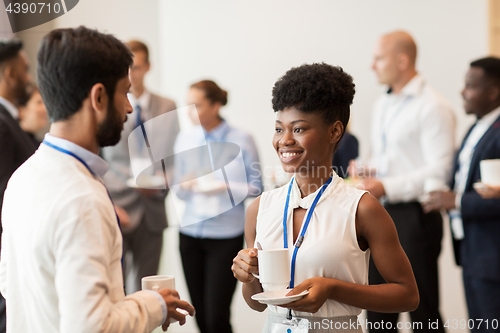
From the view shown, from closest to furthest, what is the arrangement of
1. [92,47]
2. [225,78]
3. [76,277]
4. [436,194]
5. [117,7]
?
[76,277] < [92,47] < [436,194] < [117,7] < [225,78]

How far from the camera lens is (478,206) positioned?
2.40 metres

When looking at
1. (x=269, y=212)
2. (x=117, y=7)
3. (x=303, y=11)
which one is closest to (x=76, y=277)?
(x=269, y=212)

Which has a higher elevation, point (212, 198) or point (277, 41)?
point (277, 41)

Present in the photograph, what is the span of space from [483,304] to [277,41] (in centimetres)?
255

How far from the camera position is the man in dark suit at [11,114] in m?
2.02

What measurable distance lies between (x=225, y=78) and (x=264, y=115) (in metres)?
0.49

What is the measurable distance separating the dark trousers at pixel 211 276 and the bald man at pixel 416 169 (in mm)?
863

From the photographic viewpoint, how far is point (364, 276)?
1.24m

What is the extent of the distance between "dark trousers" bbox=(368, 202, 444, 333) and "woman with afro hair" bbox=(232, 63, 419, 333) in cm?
141

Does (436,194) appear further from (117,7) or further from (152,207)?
(117,7)

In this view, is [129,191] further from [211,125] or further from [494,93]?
[494,93]

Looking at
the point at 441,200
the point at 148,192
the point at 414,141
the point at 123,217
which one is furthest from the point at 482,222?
the point at 123,217

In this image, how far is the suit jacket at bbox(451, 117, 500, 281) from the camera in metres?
2.37

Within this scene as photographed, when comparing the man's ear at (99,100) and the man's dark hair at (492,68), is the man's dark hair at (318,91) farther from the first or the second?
the man's dark hair at (492,68)
